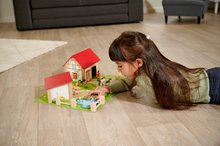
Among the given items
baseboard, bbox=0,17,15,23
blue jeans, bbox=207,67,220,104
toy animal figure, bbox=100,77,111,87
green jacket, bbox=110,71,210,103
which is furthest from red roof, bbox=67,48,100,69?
→ baseboard, bbox=0,17,15,23

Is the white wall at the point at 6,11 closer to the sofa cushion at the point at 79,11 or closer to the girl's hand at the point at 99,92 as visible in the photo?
the sofa cushion at the point at 79,11

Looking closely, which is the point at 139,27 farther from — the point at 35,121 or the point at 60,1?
the point at 35,121

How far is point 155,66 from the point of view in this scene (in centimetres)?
125

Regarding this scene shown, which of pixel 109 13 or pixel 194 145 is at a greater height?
pixel 109 13

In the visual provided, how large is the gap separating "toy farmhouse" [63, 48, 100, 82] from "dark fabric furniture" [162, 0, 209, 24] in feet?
7.38

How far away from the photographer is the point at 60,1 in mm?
3541

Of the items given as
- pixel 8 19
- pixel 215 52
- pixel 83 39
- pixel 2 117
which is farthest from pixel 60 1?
pixel 2 117

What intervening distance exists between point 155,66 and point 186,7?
256cm

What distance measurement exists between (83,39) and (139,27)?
902 millimetres

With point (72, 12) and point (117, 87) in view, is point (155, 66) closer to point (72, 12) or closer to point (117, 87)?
point (117, 87)

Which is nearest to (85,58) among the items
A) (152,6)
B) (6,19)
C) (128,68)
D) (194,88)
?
(128,68)

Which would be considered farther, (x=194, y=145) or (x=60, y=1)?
(x=60, y=1)

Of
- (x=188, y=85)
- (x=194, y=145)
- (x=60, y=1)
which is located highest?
Answer: (x=60, y=1)

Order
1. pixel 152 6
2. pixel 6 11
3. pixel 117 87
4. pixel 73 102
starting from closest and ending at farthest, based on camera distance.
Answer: pixel 73 102
pixel 117 87
pixel 6 11
pixel 152 6
